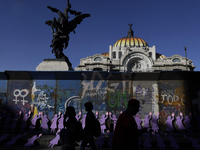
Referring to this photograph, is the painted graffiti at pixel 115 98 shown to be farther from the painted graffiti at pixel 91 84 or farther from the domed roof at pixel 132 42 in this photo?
the domed roof at pixel 132 42

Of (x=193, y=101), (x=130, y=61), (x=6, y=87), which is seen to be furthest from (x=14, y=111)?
(x=130, y=61)

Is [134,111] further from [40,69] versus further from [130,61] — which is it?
[130,61]

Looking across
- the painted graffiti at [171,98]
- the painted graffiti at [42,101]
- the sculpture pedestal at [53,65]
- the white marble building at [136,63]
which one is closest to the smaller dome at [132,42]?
the white marble building at [136,63]

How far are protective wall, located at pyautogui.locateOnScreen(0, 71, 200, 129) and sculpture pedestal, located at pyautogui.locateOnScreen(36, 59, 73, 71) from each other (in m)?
0.93

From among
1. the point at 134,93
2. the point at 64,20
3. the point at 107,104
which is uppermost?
the point at 64,20

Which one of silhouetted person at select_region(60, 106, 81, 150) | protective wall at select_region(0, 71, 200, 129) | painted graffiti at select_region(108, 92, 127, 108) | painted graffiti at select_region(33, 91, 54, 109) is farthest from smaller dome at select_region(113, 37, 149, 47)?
silhouetted person at select_region(60, 106, 81, 150)

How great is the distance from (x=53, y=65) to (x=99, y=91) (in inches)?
132

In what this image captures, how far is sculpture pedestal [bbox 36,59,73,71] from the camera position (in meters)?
Result: 11.1

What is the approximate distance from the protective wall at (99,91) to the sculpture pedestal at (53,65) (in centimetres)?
93

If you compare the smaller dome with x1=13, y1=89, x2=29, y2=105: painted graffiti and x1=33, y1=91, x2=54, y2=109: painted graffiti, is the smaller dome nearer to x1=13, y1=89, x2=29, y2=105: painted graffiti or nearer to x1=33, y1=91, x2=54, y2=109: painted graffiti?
x1=33, y1=91, x2=54, y2=109: painted graffiti

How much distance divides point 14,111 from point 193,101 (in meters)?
9.78

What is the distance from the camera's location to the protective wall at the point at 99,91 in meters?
9.84

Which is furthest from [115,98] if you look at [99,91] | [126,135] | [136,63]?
[136,63]

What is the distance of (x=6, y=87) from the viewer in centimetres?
1036
